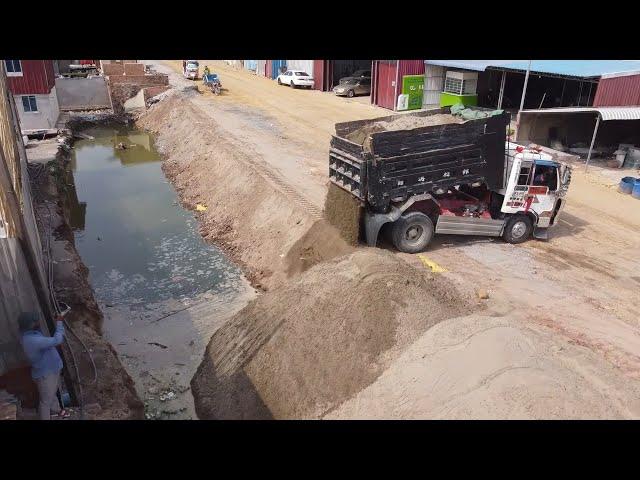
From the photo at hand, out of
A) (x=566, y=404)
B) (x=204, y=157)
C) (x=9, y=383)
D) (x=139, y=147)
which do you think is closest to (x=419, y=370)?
(x=566, y=404)

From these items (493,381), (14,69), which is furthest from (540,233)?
(14,69)

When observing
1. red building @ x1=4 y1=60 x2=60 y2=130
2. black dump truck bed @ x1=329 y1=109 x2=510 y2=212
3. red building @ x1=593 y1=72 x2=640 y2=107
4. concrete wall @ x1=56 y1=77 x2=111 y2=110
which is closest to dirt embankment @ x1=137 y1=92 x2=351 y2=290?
black dump truck bed @ x1=329 y1=109 x2=510 y2=212

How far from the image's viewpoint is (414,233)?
13.2 meters

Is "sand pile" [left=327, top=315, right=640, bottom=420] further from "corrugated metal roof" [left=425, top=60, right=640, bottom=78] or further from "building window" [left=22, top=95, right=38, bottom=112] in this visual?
"building window" [left=22, top=95, right=38, bottom=112]

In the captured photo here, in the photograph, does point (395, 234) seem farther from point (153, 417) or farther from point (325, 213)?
point (153, 417)

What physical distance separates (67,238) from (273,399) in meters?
10.1

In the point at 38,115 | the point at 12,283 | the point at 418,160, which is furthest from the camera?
the point at 38,115

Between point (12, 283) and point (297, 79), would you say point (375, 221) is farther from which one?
point (297, 79)

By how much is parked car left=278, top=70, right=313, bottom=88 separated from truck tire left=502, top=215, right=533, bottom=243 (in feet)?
95.5

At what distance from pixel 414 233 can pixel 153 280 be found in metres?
7.62

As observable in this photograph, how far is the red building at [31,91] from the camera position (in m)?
25.1

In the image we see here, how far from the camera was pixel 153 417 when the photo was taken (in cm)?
945

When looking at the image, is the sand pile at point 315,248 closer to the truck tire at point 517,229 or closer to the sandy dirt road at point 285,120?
the sandy dirt road at point 285,120

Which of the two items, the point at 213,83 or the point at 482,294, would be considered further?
the point at 213,83
